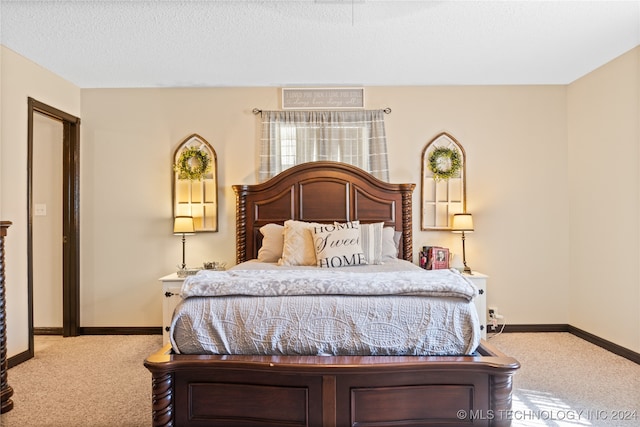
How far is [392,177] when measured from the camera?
14.7 feet

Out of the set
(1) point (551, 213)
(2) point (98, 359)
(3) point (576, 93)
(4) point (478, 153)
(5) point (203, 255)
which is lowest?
(2) point (98, 359)

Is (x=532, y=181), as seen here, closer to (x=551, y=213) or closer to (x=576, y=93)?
(x=551, y=213)

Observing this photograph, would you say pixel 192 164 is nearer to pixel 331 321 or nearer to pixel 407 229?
pixel 407 229

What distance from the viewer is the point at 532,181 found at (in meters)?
4.46

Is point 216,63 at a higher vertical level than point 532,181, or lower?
higher

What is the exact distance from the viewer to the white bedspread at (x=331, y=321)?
209 cm

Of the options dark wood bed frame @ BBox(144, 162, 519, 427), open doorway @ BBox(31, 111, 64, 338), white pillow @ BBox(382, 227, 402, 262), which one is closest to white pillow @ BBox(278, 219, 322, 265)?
white pillow @ BBox(382, 227, 402, 262)

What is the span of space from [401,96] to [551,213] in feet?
6.56

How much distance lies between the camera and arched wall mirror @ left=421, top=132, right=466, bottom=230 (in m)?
4.46

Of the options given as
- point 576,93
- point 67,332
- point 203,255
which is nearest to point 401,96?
point 576,93

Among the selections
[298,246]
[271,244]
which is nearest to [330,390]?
[298,246]

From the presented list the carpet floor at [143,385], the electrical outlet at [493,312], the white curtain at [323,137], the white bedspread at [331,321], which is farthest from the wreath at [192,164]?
the electrical outlet at [493,312]

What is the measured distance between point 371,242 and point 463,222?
103cm

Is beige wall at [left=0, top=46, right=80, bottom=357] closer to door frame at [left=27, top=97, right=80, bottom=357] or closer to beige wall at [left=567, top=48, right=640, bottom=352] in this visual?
door frame at [left=27, top=97, right=80, bottom=357]
